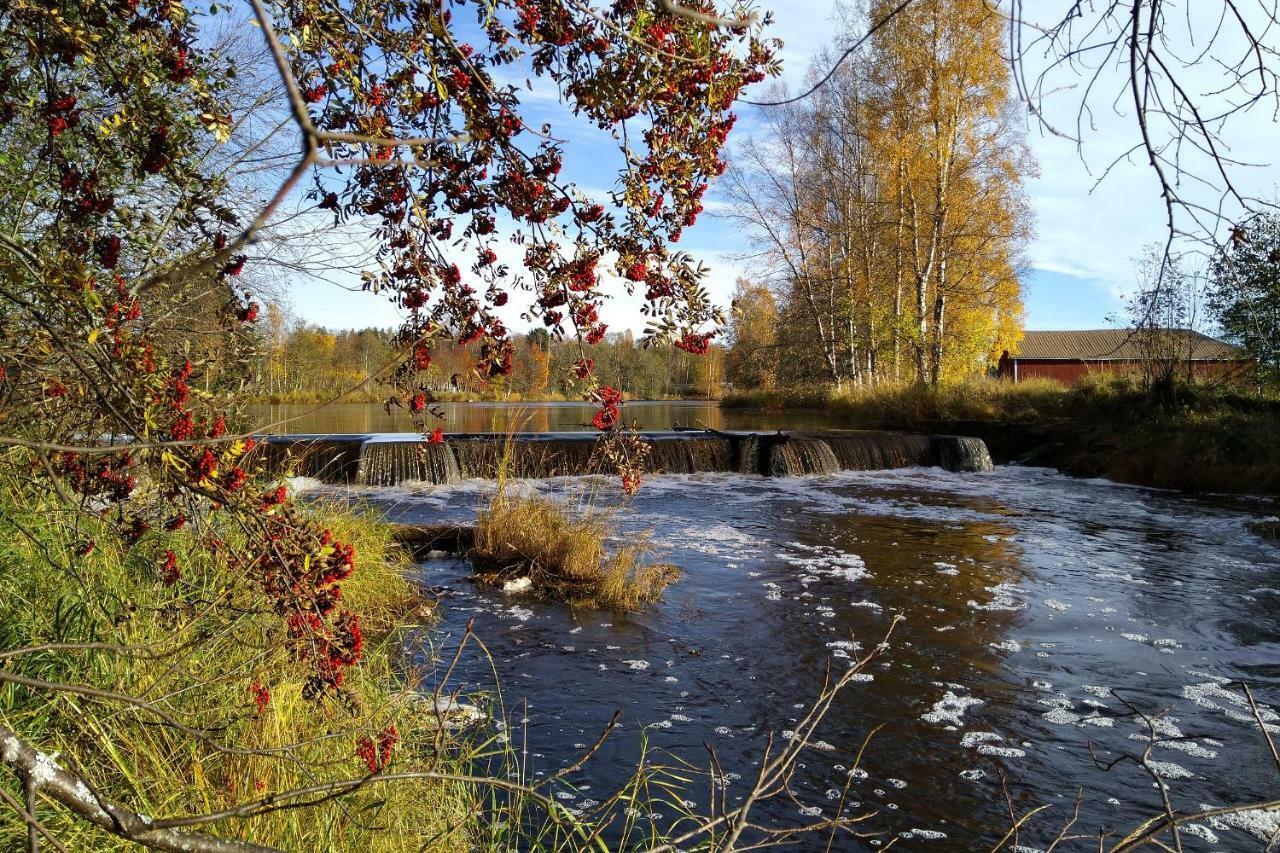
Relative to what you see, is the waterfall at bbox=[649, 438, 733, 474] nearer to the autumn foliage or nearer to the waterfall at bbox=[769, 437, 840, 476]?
the waterfall at bbox=[769, 437, 840, 476]

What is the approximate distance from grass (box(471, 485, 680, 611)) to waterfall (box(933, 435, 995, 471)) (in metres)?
10.7

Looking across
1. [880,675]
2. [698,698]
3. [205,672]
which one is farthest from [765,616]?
[205,672]

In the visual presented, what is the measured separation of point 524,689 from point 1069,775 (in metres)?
3.02

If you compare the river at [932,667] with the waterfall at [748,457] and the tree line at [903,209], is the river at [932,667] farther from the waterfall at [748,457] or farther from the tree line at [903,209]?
the tree line at [903,209]

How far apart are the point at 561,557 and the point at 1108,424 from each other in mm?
13626

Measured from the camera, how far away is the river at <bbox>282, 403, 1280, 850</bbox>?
411 centimetres

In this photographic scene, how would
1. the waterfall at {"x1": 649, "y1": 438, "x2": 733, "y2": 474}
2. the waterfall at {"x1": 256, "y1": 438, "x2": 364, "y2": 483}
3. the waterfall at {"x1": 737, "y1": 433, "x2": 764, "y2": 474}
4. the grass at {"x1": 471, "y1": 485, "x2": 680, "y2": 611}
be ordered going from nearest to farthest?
the grass at {"x1": 471, "y1": 485, "x2": 680, "y2": 611}, the waterfall at {"x1": 256, "y1": 438, "x2": 364, "y2": 483}, the waterfall at {"x1": 649, "y1": 438, "x2": 733, "y2": 474}, the waterfall at {"x1": 737, "y1": 433, "x2": 764, "y2": 474}

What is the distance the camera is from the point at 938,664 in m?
5.77

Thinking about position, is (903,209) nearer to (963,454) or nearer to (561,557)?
(963,454)

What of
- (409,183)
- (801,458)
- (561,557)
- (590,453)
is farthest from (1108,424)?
(409,183)

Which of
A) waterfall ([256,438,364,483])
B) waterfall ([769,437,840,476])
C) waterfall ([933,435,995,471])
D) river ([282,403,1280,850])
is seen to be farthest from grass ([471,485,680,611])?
waterfall ([933,435,995,471])

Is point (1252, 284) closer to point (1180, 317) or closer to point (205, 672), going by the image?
point (205, 672)

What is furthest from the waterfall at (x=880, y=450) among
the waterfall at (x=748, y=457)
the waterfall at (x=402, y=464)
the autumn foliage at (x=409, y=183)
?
the autumn foliage at (x=409, y=183)

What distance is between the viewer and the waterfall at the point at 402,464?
1391 cm
